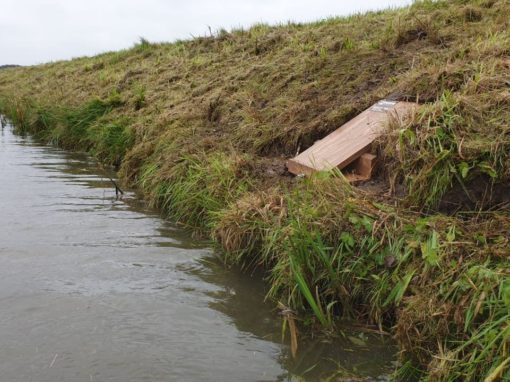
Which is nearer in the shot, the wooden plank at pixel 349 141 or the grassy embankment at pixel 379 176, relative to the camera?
the grassy embankment at pixel 379 176

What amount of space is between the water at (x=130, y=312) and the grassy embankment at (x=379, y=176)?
0.77 feet

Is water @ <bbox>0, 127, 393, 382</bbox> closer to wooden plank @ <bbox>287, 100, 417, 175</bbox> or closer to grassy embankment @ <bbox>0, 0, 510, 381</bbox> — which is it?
grassy embankment @ <bbox>0, 0, 510, 381</bbox>

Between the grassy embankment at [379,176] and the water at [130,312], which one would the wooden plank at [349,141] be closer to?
the grassy embankment at [379,176]

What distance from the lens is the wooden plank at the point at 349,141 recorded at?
4207 millimetres

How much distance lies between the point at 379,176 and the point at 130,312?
211cm

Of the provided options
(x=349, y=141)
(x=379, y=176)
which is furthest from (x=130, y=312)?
(x=349, y=141)

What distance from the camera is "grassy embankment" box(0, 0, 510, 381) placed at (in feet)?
8.22

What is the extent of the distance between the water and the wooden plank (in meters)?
1.09

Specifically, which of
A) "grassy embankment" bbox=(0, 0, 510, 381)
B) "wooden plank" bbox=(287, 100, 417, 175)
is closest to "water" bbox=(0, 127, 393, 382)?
"grassy embankment" bbox=(0, 0, 510, 381)

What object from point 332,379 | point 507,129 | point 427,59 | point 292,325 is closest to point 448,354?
point 332,379

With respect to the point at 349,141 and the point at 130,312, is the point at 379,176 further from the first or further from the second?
the point at 130,312

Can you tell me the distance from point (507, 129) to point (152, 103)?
621cm

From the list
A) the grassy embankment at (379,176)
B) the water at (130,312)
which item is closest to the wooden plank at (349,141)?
the grassy embankment at (379,176)

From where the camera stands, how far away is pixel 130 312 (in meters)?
3.16
